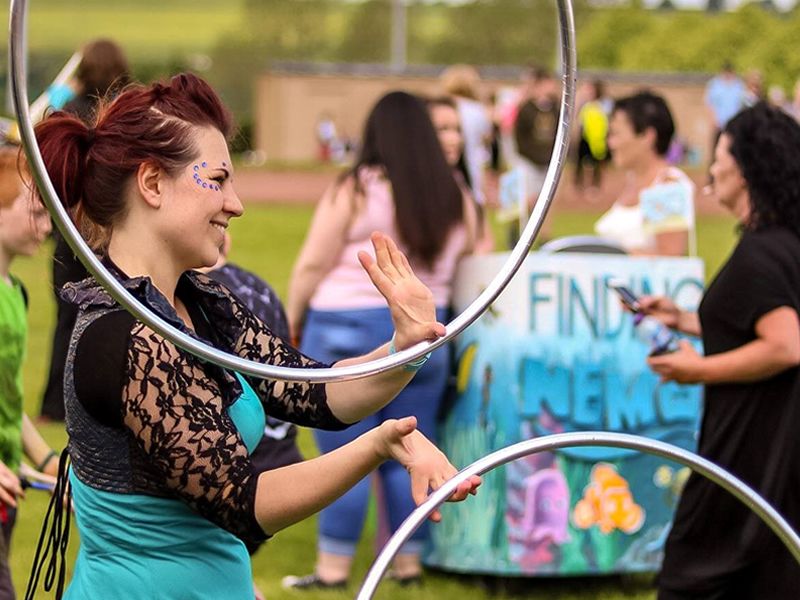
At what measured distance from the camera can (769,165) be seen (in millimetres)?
4445

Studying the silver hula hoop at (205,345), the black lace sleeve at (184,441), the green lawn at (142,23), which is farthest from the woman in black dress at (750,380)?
the green lawn at (142,23)

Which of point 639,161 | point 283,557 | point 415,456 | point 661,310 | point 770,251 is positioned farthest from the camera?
point 639,161

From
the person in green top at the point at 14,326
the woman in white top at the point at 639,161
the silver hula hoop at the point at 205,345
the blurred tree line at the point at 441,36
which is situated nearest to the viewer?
the silver hula hoop at the point at 205,345

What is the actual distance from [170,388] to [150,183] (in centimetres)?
39

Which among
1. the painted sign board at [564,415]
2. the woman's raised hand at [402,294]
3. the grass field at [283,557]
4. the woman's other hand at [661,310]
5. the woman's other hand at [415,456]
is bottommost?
the grass field at [283,557]

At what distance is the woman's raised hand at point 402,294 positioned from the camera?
2.64m

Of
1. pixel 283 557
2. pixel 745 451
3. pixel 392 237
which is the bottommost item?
pixel 283 557

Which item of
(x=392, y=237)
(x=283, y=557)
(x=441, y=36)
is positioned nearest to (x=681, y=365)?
(x=392, y=237)

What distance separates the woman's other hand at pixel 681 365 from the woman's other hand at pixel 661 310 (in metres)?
0.18

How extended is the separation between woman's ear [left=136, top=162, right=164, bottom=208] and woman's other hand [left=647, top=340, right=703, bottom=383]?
7.16ft

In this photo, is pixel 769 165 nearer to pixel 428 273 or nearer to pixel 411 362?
pixel 428 273

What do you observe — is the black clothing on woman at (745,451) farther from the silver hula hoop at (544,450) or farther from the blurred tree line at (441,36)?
the blurred tree line at (441,36)

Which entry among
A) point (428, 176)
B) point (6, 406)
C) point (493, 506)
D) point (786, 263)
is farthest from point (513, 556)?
point (6, 406)

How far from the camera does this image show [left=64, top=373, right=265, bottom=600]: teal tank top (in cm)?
264
